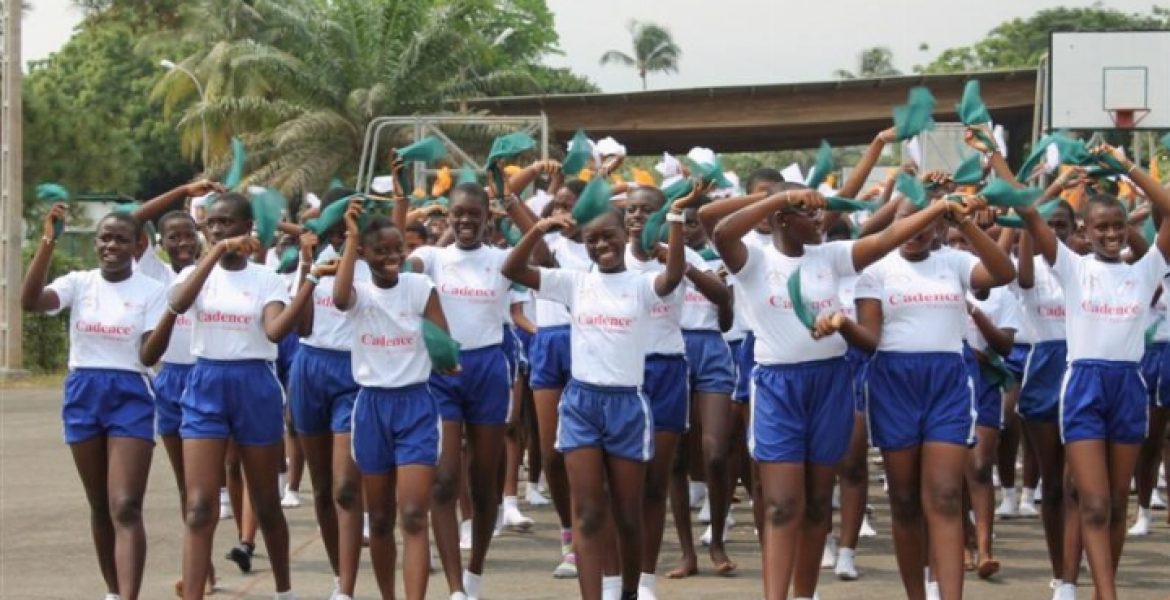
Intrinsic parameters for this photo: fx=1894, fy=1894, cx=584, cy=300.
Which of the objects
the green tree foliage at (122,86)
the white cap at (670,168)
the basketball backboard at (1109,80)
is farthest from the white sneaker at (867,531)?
the green tree foliage at (122,86)

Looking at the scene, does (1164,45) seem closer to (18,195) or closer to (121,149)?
(18,195)

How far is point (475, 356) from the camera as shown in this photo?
9688mm

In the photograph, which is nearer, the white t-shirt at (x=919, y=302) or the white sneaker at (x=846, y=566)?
the white t-shirt at (x=919, y=302)

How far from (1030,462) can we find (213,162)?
34.8 m

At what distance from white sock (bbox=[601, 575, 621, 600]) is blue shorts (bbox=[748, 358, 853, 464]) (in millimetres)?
1093

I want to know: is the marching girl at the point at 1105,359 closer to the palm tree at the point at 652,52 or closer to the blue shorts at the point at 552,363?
the blue shorts at the point at 552,363

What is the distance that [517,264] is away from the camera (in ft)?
28.4

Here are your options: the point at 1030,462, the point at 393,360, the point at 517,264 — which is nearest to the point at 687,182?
the point at 517,264

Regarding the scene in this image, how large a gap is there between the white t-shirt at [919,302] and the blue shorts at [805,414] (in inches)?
14.3

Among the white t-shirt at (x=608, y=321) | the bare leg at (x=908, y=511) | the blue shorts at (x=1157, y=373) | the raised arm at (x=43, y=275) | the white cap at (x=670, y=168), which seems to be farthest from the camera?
the white cap at (x=670, y=168)

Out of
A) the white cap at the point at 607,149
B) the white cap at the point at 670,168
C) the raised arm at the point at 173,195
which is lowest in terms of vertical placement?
the raised arm at the point at 173,195

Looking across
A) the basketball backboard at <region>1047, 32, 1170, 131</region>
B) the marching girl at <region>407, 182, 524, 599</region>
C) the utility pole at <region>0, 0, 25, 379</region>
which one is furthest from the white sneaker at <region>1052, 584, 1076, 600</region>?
the utility pole at <region>0, 0, 25, 379</region>

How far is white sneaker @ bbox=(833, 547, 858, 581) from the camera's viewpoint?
10250mm

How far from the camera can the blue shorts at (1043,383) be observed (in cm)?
961
